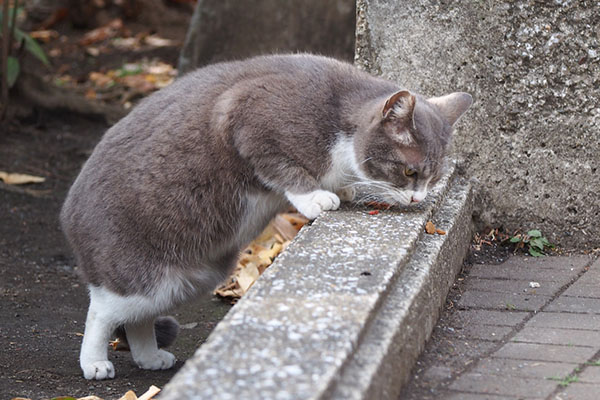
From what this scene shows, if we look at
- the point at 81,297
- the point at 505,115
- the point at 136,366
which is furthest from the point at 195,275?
the point at 505,115

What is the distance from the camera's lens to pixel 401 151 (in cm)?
325

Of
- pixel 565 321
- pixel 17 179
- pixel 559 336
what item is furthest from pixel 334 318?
pixel 17 179

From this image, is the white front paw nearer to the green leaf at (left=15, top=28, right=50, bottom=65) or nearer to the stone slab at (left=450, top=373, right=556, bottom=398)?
the stone slab at (left=450, top=373, right=556, bottom=398)

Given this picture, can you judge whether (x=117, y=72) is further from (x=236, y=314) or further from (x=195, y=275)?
(x=236, y=314)

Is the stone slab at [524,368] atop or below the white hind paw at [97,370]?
atop

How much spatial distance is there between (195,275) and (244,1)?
364 cm

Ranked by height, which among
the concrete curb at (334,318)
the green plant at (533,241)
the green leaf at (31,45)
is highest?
the concrete curb at (334,318)

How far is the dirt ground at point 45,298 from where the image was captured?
3.44 m

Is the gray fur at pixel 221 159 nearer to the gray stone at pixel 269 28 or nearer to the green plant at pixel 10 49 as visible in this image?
the gray stone at pixel 269 28

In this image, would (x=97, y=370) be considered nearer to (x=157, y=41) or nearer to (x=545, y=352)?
(x=545, y=352)

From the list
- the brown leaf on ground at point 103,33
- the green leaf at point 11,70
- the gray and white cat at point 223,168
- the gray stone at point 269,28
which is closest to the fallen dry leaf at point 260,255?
the gray and white cat at point 223,168

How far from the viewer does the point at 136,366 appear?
3.88 m

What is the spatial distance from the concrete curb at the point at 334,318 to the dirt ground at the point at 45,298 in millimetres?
1173

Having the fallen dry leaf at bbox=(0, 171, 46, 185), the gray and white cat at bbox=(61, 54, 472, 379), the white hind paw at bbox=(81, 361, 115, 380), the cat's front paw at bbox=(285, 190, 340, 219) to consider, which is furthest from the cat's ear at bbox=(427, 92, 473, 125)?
the fallen dry leaf at bbox=(0, 171, 46, 185)
